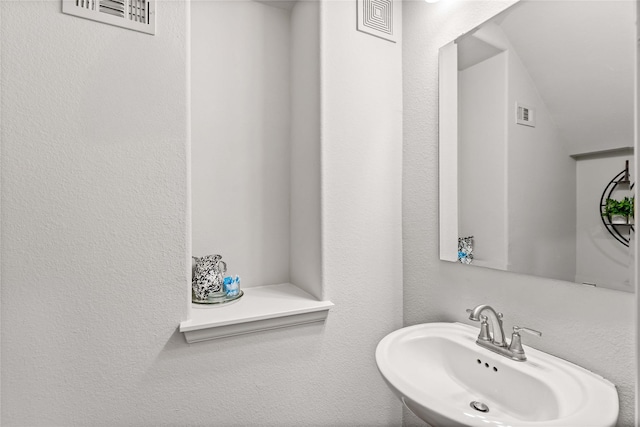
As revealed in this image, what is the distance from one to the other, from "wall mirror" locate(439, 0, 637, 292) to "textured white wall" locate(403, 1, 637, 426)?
0.04m

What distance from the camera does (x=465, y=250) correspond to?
1156 millimetres

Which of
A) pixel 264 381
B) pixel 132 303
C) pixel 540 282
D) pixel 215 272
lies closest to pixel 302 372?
pixel 264 381

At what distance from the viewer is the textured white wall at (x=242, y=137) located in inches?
50.3

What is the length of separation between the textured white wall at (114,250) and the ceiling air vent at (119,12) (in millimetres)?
24

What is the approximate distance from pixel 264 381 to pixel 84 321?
61 cm

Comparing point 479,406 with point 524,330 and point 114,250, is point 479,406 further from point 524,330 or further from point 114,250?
point 114,250

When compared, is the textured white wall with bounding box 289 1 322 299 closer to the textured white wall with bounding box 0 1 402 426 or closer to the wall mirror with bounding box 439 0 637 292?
the textured white wall with bounding box 0 1 402 426

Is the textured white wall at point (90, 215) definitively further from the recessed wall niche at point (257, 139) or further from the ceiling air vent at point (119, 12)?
the recessed wall niche at point (257, 139)

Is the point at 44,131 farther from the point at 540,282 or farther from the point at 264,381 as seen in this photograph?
the point at 540,282

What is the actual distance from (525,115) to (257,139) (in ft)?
3.42

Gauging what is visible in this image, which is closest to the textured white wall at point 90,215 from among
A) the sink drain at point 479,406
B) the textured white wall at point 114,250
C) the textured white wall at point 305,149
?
the textured white wall at point 114,250

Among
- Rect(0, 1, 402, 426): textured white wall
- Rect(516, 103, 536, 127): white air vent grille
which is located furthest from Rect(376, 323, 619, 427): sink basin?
Rect(516, 103, 536, 127): white air vent grille

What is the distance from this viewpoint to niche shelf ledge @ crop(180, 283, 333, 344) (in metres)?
0.98

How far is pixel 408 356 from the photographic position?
1.04m
